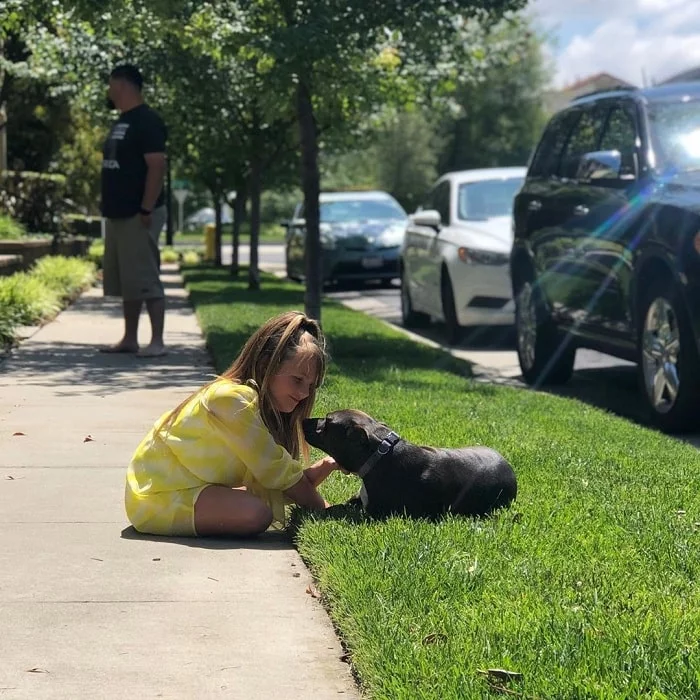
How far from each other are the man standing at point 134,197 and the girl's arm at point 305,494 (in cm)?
548

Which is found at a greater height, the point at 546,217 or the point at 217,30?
the point at 217,30

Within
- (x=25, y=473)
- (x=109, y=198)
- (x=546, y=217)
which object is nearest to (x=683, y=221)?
(x=546, y=217)

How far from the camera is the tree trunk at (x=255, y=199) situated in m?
20.0

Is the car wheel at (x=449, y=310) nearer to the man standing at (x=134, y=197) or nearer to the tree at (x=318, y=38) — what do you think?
the tree at (x=318, y=38)

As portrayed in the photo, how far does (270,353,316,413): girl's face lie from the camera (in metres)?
5.16

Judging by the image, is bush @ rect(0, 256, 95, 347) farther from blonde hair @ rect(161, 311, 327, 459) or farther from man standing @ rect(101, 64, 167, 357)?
blonde hair @ rect(161, 311, 327, 459)

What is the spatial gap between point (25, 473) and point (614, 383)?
19.2 ft

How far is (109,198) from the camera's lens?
10.6 metres

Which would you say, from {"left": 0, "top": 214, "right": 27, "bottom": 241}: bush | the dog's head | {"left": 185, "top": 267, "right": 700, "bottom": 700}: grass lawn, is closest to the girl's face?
the dog's head

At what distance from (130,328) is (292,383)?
588 cm

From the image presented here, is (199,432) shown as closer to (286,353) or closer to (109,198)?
(286,353)

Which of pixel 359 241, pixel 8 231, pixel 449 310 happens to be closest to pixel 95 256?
pixel 359 241

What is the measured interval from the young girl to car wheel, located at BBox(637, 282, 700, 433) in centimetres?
316

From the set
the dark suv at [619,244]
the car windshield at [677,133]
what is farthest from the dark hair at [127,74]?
the car windshield at [677,133]
